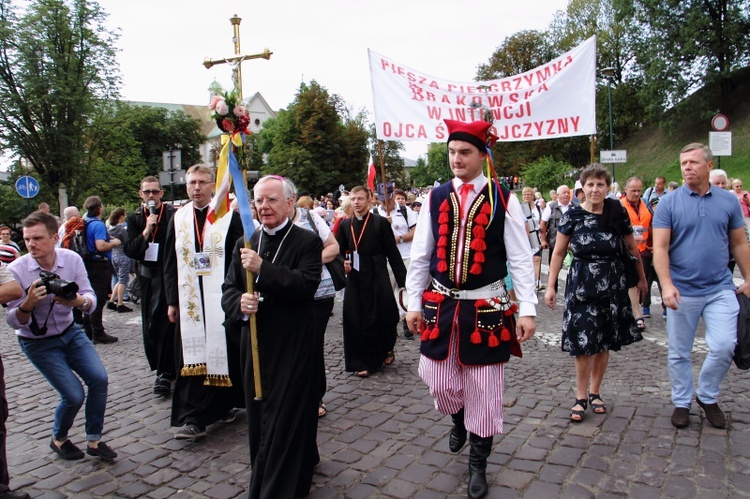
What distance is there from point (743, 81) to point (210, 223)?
4280cm

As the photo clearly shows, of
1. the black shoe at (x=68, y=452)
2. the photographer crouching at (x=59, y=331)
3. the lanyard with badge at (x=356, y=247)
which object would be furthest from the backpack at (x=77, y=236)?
the black shoe at (x=68, y=452)

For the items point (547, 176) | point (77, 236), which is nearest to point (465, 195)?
point (77, 236)

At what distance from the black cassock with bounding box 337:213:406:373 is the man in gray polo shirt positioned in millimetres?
2902

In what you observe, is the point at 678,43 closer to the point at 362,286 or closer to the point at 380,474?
Answer: the point at 362,286

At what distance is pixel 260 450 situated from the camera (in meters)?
3.46

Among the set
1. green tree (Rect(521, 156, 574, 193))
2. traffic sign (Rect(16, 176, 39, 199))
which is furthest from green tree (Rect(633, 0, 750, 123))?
traffic sign (Rect(16, 176, 39, 199))

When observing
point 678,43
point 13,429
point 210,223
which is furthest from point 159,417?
point 678,43

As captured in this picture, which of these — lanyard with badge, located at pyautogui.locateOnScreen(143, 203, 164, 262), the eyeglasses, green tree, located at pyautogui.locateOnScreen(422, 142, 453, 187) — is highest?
green tree, located at pyautogui.locateOnScreen(422, 142, 453, 187)

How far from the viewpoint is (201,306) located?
5027 millimetres

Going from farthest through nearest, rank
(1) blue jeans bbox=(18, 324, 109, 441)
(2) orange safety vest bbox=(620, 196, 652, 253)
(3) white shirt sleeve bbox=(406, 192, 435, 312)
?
(2) orange safety vest bbox=(620, 196, 652, 253) → (1) blue jeans bbox=(18, 324, 109, 441) → (3) white shirt sleeve bbox=(406, 192, 435, 312)

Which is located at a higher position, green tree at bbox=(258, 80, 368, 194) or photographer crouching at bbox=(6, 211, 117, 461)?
green tree at bbox=(258, 80, 368, 194)

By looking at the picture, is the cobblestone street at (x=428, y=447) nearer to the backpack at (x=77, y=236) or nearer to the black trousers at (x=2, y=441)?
the black trousers at (x=2, y=441)

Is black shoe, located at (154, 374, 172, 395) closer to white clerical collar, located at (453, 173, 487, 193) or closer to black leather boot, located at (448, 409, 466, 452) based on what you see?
black leather boot, located at (448, 409, 466, 452)

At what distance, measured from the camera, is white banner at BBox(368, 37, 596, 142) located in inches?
313
